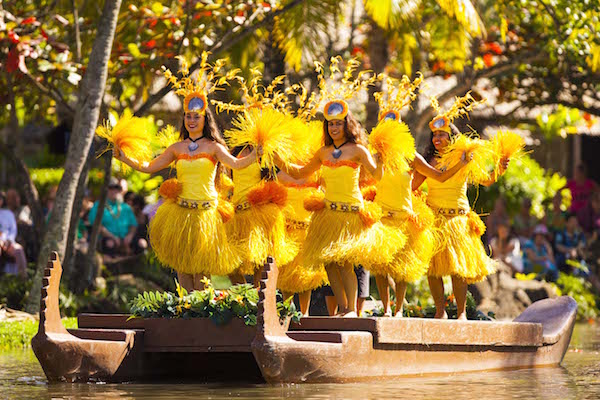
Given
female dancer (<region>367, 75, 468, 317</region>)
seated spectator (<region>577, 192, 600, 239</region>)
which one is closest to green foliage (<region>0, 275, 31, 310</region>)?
female dancer (<region>367, 75, 468, 317</region>)

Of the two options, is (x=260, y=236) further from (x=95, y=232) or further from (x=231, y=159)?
(x=95, y=232)

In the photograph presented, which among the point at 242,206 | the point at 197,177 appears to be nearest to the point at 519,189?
the point at 242,206

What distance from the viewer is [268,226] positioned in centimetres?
805

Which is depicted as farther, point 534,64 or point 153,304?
point 534,64

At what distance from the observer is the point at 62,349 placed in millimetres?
7016

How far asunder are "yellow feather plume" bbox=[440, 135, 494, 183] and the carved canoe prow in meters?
2.59

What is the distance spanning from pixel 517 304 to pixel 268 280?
7.34 meters

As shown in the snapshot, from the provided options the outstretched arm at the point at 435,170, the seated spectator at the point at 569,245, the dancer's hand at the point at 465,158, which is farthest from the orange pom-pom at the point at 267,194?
the seated spectator at the point at 569,245

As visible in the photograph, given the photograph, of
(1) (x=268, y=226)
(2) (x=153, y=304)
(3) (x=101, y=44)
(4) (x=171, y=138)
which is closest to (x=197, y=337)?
(2) (x=153, y=304)

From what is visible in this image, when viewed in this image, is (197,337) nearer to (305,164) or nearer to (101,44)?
(305,164)

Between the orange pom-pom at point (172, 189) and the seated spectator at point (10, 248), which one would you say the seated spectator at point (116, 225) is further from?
the orange pom-pom at point (172, 189)

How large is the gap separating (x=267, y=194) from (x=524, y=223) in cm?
838

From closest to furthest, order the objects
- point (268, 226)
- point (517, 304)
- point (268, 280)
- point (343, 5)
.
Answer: point (268, 280), point (268, 226), point (517, 304), point (343, 5)

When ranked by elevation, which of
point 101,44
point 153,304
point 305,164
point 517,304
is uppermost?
point 101,44
